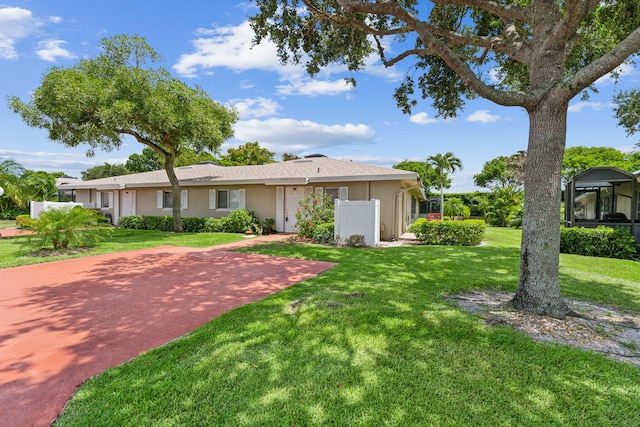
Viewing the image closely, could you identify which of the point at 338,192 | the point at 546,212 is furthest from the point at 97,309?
the point at 338,192

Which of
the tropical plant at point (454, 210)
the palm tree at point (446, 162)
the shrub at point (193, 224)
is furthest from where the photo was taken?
the palm tree at point (446, 162)

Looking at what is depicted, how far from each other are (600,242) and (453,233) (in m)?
4.44

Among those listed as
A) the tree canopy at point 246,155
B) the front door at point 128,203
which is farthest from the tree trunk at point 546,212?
the tree canopy at point 246,155

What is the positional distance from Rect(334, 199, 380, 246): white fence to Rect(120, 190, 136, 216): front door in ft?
50.6

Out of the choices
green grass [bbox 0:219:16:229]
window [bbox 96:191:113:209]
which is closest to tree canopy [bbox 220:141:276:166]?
window [bbox 96:191:113:209]

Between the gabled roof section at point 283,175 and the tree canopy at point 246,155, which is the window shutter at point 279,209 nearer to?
the gabled roof section at point 283,175

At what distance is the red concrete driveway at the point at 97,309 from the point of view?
2.71 m

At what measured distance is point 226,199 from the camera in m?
16.9

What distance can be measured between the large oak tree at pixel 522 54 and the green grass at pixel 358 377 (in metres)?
1.48

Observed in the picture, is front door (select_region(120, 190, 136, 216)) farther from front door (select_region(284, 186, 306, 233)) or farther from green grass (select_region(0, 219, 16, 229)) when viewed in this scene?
front door (select_region(284, 186, 306, 233))

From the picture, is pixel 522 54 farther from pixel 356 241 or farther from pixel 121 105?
pixel 121 105

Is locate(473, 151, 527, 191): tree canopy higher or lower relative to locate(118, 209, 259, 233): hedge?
higher

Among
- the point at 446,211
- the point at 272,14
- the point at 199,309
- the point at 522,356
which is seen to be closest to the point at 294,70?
the point at 272,14

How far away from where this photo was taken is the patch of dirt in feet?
10.6
